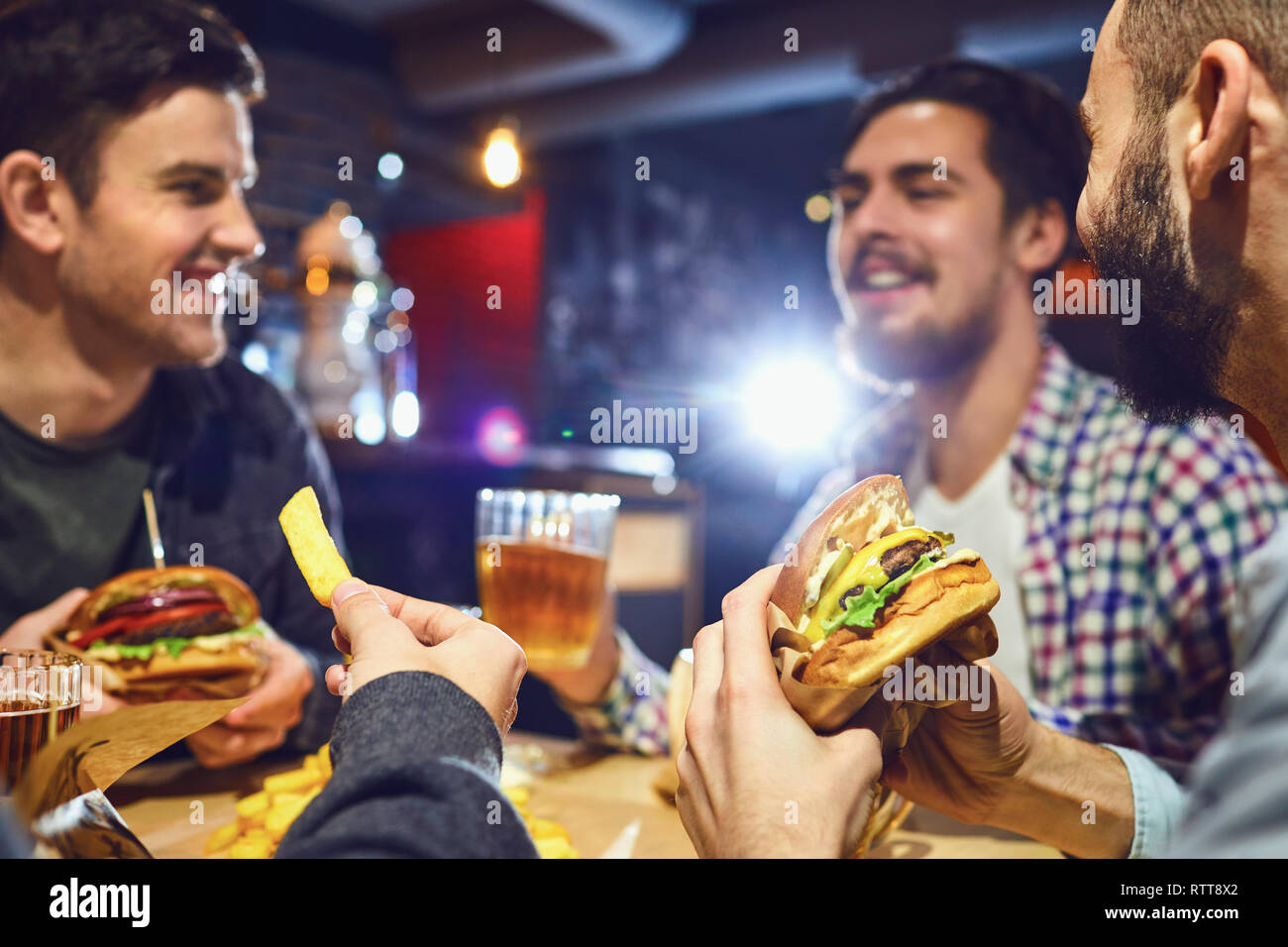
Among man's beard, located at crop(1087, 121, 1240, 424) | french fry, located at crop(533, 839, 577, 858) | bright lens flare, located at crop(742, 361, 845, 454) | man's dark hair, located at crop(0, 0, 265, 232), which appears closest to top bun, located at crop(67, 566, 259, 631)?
french fry, located at crop(533, 839, 577, 858)

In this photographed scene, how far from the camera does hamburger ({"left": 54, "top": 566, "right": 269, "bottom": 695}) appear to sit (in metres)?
1.10

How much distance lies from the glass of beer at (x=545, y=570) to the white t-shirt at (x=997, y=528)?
2.83ft

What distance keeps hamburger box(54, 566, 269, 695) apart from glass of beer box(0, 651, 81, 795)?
0.19 metres

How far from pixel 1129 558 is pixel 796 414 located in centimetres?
369

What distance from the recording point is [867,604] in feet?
2.52

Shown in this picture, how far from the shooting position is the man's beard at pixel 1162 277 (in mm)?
841

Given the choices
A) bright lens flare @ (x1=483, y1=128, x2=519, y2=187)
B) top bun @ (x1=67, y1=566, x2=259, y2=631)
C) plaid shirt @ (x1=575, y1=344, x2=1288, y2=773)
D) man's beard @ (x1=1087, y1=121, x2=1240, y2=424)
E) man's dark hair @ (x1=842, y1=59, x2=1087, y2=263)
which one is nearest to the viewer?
man's beard @ (x1=1087, y1=121, x2=1240, y2=424)

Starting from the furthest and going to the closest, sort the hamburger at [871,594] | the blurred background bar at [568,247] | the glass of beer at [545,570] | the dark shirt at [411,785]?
the blurred background bar at [568,247] < the glass of beer at [545,570] < the hamburger at [871,594] < the dark shirt at [411,785]

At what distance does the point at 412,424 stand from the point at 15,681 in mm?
2829

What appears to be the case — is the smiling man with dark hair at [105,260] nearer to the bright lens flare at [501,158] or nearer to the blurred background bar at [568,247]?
the blurred background bar at [568,247]

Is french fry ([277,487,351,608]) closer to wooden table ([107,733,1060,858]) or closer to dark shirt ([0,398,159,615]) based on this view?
wooden table ([107,733,1060,858])

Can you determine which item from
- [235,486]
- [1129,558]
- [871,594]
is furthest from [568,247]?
[871,594]

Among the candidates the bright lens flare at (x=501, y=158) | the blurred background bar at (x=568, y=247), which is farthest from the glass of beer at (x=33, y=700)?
the bright lens flare at (x=501, y=158)

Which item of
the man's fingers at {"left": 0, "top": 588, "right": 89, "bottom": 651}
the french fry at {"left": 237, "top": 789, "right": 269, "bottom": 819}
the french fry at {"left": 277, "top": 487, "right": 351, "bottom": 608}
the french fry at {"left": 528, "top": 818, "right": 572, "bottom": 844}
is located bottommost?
the french fry at {"left": 528, "top": 818, "right": 572, "bottom": 844}
